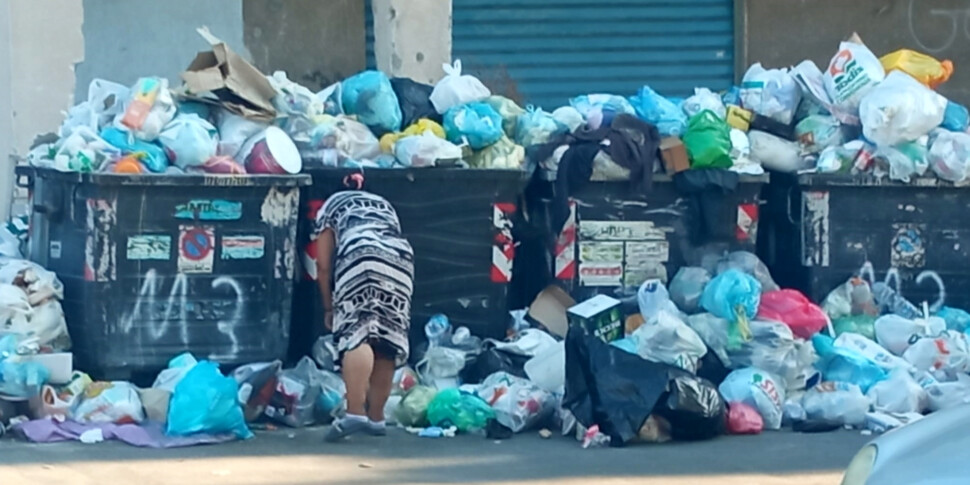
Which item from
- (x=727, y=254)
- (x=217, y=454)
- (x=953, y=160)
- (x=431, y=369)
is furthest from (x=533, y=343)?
(x=953, y=160)

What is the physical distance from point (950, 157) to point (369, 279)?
3434mm

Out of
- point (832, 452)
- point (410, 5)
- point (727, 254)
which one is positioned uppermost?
point (410, 5)

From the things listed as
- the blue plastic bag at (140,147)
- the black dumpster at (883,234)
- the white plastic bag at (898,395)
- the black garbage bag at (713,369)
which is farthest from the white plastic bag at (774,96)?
the blue plastic bag at (140,147)

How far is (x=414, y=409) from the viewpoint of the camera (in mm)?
7770

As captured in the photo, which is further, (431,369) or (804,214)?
(804,214)

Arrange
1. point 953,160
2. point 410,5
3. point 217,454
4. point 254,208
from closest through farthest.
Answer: point 217,454
point 254,208
point 953,160
point 410,5

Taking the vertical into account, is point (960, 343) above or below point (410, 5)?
below

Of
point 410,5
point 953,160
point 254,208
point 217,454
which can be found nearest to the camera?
point 217,454

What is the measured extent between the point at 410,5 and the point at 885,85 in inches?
128

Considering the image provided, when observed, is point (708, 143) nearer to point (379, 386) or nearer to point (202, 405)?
point (379, 386)

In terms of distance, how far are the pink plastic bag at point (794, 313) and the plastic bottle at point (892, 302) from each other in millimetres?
483

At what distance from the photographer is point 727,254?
884 cm

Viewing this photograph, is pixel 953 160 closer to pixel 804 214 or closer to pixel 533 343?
pixel 804 214

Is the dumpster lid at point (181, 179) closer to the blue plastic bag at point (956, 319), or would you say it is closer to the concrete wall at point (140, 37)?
the blue plastic bag at point (956, 319)
